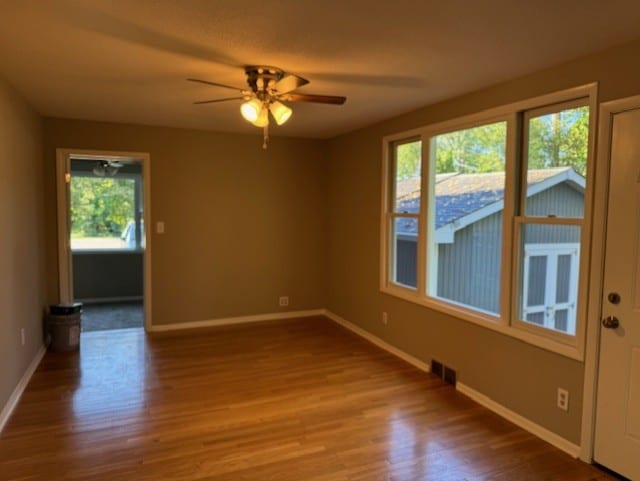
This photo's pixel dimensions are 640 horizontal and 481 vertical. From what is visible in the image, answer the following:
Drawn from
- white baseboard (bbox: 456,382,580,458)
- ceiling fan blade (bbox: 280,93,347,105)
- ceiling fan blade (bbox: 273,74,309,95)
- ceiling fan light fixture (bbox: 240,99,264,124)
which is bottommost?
white baseboard (bbox: 456,382,580,458)

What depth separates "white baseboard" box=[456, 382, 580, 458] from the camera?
2660 millimetres

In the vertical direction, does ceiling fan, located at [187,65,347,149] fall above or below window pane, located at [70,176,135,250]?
above

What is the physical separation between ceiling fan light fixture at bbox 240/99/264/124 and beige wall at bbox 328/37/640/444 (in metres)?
1.65

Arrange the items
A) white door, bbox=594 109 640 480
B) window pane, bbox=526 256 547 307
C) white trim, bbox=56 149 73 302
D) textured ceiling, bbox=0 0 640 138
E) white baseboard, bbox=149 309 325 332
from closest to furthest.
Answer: textured ceiling, bbox=0 0 640 138 → white door, bbox=594 109 640 480 → window pane, bbox=526 256 547 307 → white trim, bbox=56 149 73 302 → white baseboard, bbox=149 309 325 332

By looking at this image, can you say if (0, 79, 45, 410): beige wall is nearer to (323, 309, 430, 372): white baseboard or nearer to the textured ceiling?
the textured ceiling

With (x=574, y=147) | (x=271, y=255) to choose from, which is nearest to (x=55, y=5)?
(x=574, y=147)

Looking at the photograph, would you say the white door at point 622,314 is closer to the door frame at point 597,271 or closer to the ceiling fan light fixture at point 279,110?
the door frame at point 597,271

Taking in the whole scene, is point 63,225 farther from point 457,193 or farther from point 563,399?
point 563,399

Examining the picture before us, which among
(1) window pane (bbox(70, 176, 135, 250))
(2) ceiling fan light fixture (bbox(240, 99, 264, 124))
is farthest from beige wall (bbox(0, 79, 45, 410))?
(1) window pane (bbox(70, 176, 135, 250))

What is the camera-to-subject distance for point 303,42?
2.38 m

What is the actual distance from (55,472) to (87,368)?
167 centimetres

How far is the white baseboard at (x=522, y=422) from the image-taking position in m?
2.66

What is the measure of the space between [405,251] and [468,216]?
91 centimetres

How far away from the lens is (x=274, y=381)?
368 cm
